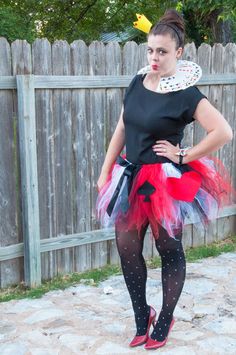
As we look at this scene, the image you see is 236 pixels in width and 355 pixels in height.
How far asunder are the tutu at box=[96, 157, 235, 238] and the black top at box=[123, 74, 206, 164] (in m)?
0.08

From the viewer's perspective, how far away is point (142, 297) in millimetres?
2934

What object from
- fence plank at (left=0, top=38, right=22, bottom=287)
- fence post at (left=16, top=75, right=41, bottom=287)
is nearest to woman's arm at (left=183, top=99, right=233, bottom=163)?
fence post at (left=16, top=75, right=41, bottom=287)

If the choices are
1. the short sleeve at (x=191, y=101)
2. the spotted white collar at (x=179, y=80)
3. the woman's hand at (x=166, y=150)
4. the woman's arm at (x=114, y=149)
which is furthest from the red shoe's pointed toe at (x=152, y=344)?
the spotted white collar at (x=179, y=80)

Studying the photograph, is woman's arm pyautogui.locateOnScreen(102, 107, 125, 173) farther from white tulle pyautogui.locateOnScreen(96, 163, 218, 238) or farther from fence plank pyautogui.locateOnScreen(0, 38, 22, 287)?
fence plank pyautogui.locateOnScreen(0, 38, 22, 287)

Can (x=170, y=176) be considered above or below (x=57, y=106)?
below

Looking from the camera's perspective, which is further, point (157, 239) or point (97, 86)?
point (97, 86)

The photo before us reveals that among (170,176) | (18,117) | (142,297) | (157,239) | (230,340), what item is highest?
(18,117)

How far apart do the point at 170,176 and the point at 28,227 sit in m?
1.62

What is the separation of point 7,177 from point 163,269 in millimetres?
1605

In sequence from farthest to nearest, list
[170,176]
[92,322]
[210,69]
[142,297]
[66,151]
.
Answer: [210,69], [66,151], [92,322], [142,297], [170,176]

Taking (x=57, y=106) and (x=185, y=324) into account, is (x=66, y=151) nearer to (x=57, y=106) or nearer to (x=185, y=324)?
(x=57, y=106)

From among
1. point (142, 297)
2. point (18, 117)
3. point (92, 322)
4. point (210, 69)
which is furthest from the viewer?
point (210, 69)

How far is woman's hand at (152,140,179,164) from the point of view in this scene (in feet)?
8.86

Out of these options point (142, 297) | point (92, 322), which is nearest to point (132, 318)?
point (92, 322)
